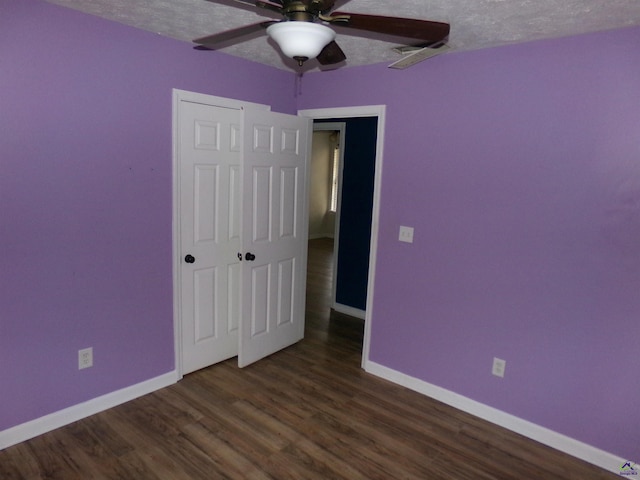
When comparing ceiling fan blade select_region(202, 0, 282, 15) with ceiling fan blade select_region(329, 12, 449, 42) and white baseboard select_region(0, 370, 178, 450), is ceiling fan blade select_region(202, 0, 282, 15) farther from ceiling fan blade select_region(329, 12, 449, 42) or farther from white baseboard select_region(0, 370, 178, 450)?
white baseboard select_region(0, 370, 178, 450)

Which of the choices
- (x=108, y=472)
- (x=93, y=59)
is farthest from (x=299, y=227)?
(x=108, y=472)

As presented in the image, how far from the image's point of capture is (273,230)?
3510 millimetres

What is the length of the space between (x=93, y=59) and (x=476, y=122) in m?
2.42

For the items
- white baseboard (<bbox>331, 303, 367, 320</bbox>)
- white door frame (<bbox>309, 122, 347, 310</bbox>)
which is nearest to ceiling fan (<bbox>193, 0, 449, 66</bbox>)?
white door frame (<bbox>309, 122, 347, 310</bbox>)

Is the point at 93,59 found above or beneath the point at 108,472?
above

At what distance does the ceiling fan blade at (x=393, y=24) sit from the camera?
1.52 meters

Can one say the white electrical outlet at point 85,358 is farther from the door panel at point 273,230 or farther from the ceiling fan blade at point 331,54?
the ceiling fan blade at point 331,54

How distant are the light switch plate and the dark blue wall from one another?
143cm

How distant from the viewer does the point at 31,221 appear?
2.31 metres

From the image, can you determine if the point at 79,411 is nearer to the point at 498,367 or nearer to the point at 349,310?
the point at 498,367

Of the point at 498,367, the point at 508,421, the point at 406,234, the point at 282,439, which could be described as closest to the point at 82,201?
the point at 282,439

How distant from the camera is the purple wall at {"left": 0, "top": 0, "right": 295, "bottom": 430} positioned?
224 cm

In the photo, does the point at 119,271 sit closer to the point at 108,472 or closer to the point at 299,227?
the point at 108,472

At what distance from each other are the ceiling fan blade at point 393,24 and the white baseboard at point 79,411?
265cm
